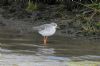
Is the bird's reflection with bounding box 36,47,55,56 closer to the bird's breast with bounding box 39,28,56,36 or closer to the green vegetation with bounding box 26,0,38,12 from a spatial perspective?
the bird's breast with bounding box 39,28,56,36

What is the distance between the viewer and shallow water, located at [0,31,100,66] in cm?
1223

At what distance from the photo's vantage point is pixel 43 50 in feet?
45.9

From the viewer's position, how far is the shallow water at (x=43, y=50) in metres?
12.2

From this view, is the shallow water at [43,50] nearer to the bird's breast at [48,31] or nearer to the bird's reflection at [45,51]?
the bird's reflection at [45,51]

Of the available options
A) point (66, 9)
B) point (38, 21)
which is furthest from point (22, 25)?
point (66, 9)

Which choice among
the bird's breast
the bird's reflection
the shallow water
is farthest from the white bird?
the bird's reflection

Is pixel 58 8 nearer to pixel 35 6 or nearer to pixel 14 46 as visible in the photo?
pixel 35 6

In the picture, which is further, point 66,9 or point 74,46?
point 66,9

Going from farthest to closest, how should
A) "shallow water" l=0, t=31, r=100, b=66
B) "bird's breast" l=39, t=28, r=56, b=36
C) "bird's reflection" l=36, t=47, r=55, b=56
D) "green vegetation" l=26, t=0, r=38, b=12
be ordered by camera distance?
"green vegetation" l=26, t=0, r=38, b=12, "bird's breast" l=39, t=28, r=56, b=36, "bird's reflection" l=36, t=47, r=55, b=56, "shallow water" l=0, t=31, r=100, b=66

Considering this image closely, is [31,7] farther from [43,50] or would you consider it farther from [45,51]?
[45,51]

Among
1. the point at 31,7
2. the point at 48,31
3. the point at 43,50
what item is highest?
the point at 31,7

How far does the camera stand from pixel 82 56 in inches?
516

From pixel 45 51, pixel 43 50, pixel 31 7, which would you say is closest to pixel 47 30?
pixel 43 50

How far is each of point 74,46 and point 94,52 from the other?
3.80 feet
